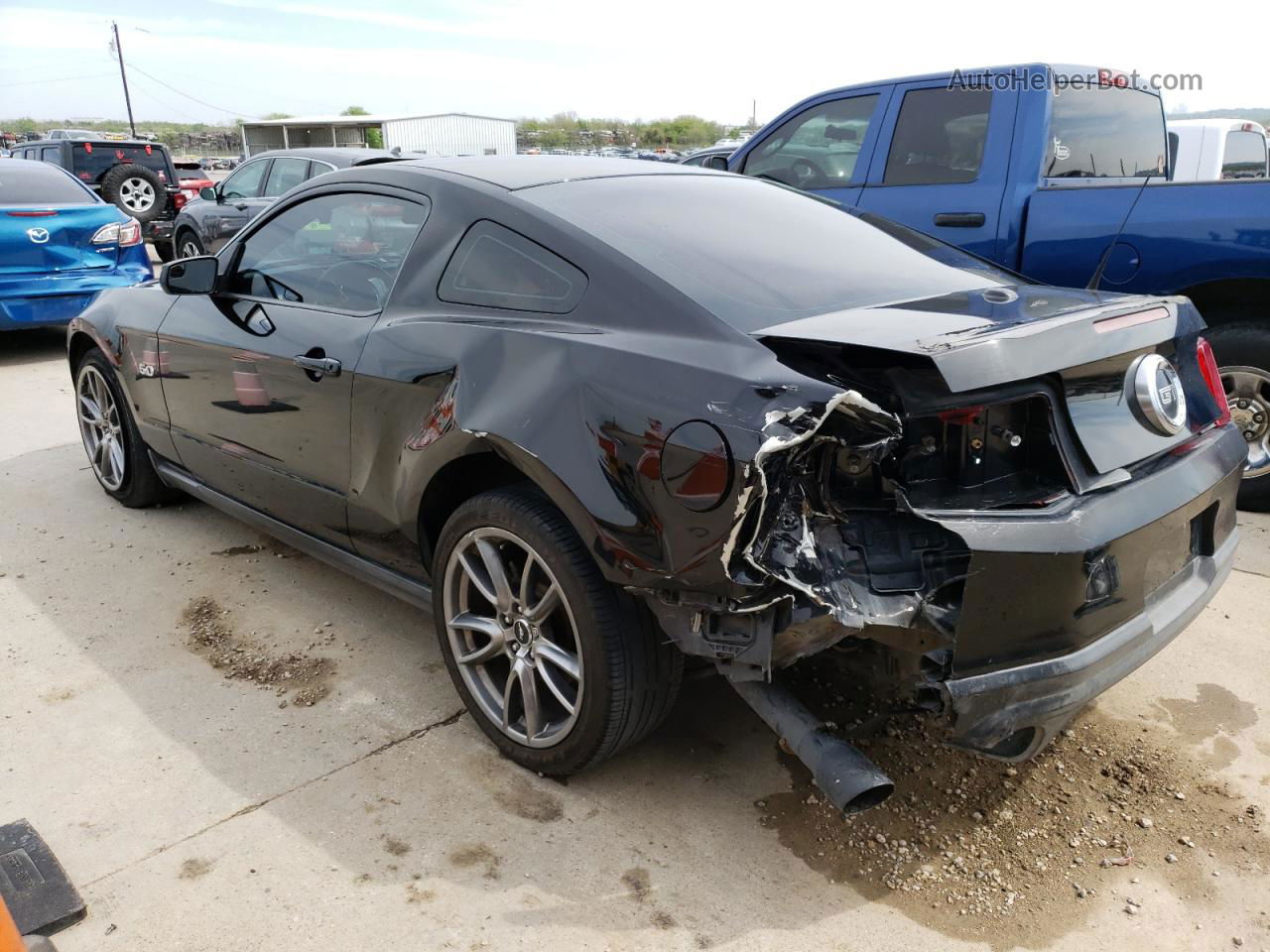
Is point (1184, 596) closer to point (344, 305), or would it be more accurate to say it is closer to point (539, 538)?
point (539, 538)

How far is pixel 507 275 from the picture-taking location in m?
2.78

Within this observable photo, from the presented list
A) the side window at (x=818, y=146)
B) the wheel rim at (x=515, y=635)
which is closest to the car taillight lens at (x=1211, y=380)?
the wheel rim at (x=515, y=635)

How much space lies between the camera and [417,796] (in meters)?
2.69

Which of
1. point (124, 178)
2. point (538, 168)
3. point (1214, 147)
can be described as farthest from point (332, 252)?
point (124, 178)

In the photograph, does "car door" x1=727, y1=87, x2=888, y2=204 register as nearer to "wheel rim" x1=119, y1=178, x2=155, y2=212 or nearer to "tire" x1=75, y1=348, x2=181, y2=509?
"tire" x1=75, y1=348, x2=181, y2=509

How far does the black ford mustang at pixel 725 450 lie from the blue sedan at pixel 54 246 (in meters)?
5.68

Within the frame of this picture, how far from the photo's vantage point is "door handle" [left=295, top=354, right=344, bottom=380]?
3.09 meters

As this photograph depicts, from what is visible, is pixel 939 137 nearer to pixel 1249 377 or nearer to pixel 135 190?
pixel 1249 377

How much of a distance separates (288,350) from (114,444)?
78.3 inches

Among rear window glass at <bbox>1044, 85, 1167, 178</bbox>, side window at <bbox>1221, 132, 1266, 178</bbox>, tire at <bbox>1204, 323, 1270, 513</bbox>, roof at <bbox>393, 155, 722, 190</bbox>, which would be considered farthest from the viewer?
side window at <bbox>1221, 132, 1266, 178</bbox>

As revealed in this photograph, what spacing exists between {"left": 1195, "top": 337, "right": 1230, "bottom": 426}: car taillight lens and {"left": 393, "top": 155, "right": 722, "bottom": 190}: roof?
1642 millimetres

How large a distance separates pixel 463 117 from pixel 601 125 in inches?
1544

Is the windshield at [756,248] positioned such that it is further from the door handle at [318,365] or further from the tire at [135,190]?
the tire at [135,190]

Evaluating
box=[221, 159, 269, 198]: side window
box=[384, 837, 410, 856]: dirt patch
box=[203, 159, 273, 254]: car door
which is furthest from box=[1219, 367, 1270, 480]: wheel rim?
box=[221, 159, 269, 198]: side window
